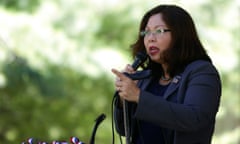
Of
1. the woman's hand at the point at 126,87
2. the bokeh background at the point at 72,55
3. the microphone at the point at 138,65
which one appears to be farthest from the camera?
the bokeh background at the point at 72,55

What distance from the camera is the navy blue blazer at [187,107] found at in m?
1.71

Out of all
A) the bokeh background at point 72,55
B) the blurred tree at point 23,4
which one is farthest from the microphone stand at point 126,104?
the blurred tree at point 23,4

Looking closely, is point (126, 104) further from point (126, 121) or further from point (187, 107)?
point (187, 107)

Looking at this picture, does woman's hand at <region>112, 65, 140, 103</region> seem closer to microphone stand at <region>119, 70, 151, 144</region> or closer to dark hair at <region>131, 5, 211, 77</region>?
microphone stand at <region>119, 70, 151, 144</region>

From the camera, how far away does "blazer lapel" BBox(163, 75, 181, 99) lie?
73.7 inches

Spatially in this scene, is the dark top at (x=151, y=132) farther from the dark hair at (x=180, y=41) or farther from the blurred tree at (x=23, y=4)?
A: the blurred tree at (x=23, y=4)

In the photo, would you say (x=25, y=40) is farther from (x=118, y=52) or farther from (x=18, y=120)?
(x=18, y=120)

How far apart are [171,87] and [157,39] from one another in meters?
0.14

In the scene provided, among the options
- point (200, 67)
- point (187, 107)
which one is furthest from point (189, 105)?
point (200, 67)

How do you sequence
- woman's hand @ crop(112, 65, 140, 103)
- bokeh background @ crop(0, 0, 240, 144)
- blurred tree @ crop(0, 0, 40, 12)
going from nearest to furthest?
woman's hand @ crop(112, 65, 140, 103) < bokeh background @ crop(0, 0, 240, 144) < blurred tree @ crop(0, 0, 40, 12)

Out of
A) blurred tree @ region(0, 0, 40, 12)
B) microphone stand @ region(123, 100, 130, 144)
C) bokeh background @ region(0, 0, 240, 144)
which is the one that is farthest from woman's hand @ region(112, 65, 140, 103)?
blurred tree @ region(0, 0, 40, 12)

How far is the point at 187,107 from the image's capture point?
5.67 feet

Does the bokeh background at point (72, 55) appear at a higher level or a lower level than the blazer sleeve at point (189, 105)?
higher

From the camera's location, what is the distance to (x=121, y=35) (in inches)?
309
